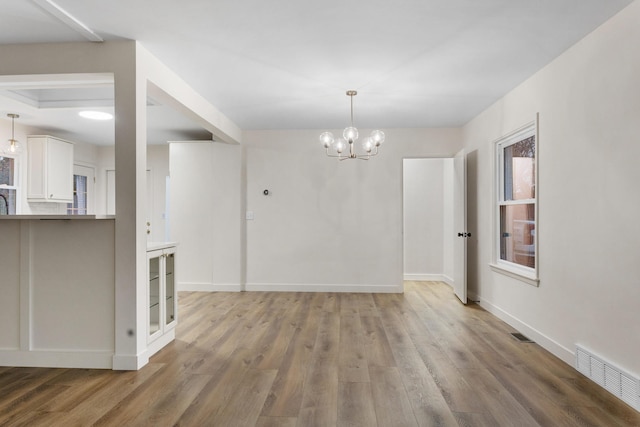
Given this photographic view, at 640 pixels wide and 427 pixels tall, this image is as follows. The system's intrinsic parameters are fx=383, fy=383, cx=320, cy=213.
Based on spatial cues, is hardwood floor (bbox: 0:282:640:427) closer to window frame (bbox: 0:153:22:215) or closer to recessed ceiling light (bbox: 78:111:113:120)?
recessed ceiling light (bbox: 78:111:113:120)

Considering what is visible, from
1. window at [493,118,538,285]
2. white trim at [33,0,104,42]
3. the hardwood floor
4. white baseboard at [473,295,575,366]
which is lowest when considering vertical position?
the hardwood floor

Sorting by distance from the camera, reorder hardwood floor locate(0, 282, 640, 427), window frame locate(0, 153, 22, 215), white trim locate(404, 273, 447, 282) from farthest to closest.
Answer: white trim locate(404, 273, 447, 282), window frame locate(0, 153, 22, 215), hardwood floor locate(0, 282, 640, 427)

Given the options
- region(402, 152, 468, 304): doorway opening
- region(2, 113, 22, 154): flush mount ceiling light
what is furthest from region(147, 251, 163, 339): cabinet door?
region(402, 152, 468, 304): doorway opening

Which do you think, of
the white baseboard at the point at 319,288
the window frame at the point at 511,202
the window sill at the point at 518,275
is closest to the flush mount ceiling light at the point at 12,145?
the white baseboard at the point at 319,288

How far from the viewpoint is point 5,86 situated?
334 centimetres

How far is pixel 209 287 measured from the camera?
19.5ft

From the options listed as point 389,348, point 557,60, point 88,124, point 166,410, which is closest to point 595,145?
point 557,60

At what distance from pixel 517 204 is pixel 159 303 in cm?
373

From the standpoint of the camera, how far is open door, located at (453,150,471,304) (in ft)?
16.7

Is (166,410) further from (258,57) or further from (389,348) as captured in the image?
(258,57)

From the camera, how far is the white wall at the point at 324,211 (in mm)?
5895

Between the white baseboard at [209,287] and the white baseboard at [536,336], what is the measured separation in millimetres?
3570

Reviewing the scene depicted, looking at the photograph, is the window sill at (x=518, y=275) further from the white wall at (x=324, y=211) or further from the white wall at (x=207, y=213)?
the white wall at (x=207, y=213)

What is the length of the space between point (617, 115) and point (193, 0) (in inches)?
111
